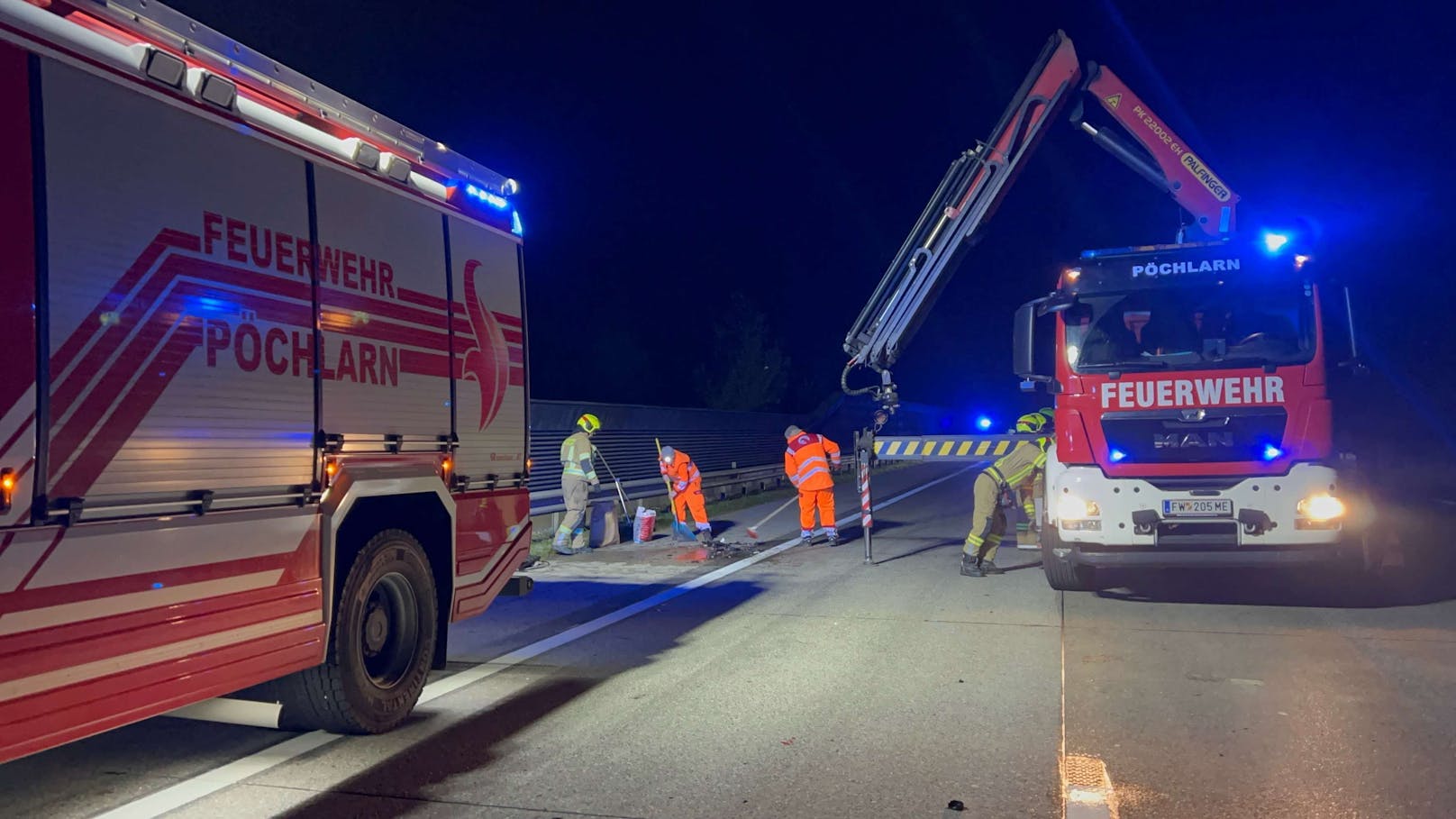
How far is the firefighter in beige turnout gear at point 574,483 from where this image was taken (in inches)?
499

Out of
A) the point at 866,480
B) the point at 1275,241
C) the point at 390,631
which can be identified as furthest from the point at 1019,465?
the point at 390,631

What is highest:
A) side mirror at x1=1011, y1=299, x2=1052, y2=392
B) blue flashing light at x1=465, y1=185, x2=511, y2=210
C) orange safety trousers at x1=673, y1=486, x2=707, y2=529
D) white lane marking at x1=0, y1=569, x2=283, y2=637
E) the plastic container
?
blue flashing light at x1=465, y1=185, x2=511, y2=210

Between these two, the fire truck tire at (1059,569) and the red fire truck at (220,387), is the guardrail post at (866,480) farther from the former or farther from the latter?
the red fire truck at (220,387)

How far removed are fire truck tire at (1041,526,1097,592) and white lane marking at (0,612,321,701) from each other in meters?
6.01

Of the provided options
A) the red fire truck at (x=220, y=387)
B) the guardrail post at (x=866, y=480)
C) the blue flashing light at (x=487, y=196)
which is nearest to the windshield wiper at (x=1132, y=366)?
the guardrail post at (x=866, y=480)

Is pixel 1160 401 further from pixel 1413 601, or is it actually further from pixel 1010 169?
pixel 1010 169

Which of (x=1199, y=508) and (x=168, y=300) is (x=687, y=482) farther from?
(x=168, y=300)

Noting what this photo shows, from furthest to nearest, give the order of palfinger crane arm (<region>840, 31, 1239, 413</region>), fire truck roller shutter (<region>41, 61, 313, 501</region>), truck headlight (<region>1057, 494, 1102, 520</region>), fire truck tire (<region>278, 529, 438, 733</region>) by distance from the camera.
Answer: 1. palfinger crane arm (<region>840, 31, 1239, 413</region>)
2. truck headlight (<region>1057, 494, 1102, 520</region>)
3. fire truck tire (<region>278, 529, 438, 733</region>)
4. fire truck roller shutter (<region>41, 61, 313, 501</region>)

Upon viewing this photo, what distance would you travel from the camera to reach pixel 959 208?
38.9 ft

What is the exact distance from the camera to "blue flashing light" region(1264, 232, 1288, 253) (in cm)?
867

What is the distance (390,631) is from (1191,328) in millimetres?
6617

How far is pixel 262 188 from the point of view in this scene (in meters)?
4.62

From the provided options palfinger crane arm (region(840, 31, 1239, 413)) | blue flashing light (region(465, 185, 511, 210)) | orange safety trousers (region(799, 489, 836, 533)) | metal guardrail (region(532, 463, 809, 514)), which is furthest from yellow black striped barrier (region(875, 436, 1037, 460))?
blue flashing light (region(465, 185, 511, 210))

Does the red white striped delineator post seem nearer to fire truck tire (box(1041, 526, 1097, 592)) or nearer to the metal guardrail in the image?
fire truck tire (box(1041, 526, 1097, 592))
